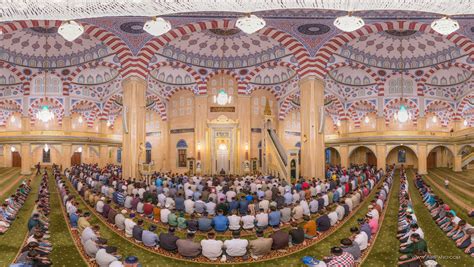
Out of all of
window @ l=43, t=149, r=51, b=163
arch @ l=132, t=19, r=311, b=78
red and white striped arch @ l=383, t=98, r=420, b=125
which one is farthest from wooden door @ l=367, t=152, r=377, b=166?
window @ l=43, t=149, r=51, b=163

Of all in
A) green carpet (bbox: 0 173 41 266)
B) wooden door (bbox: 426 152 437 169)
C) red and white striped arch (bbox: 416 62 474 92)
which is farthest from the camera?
wooden door (bbox: 426 152 437 169)

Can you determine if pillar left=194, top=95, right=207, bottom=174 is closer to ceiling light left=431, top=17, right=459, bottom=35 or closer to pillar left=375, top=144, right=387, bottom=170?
pillar left=375, top=144, right=387, bottom=170

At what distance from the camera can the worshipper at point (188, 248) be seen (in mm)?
5222

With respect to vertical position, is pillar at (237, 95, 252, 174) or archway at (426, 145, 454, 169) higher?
pillar at (237, 95, 252, 174)

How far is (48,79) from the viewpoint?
21797 mm

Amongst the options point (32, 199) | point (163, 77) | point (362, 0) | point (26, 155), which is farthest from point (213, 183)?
point (26, 155)

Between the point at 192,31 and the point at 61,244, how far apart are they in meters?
10.2

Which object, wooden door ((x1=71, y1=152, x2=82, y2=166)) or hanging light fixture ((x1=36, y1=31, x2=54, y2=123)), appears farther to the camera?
wooden door ((x1=71, y1=152, x2=82, y2=166))

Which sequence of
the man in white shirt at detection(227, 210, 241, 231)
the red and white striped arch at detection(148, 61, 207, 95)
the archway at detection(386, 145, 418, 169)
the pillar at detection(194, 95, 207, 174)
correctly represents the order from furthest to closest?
the archway at detection(386, 145, 418, 169) < the pillar at detection(194, 95, 207, 174) < the red and white striped arch at detection(148, 61, 207, 95) < the man in white shirt at detection(227, 210, 241, 231)

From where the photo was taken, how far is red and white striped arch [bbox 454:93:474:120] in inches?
860

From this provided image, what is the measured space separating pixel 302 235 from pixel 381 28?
1069 cm

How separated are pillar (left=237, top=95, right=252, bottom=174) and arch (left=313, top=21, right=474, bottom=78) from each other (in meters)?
7.10

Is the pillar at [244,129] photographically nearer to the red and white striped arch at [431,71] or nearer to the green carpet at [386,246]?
the red and white striped arch at [431,71]

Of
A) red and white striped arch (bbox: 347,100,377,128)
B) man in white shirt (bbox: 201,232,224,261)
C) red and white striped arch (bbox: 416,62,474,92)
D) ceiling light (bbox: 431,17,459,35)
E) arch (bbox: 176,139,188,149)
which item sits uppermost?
red and white striped arch (bbox: 416,62,474,92)
